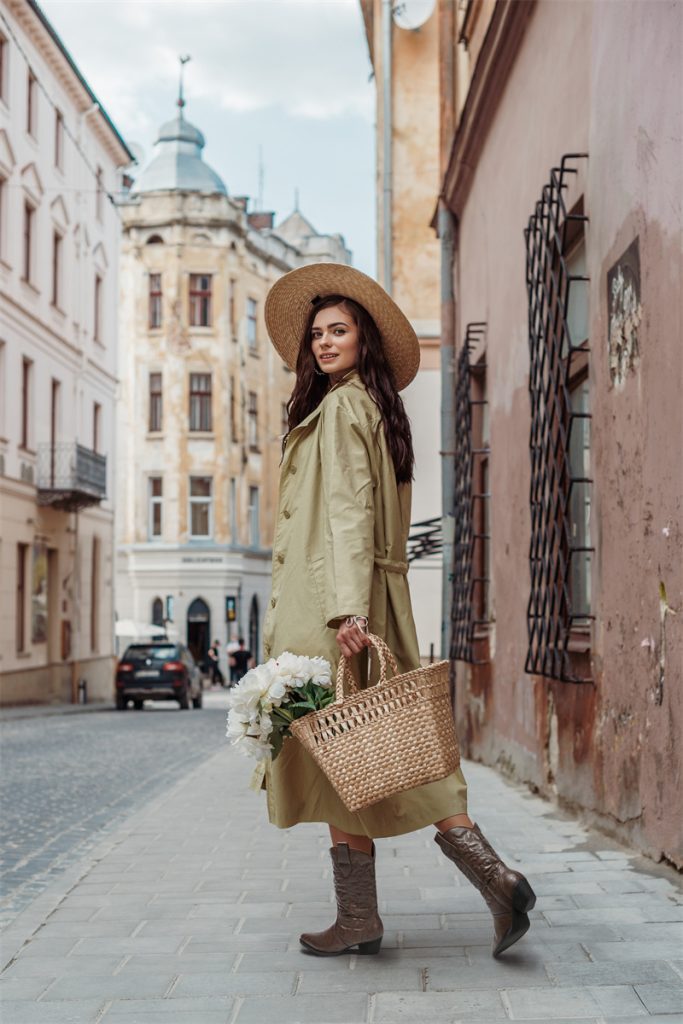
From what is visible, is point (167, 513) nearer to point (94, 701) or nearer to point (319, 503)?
point (94, 701)

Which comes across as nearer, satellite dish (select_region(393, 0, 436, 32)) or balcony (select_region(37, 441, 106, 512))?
satellite dish (select_region(393, 0, 436, 32))

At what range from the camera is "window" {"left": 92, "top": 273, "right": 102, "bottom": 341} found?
118 feet

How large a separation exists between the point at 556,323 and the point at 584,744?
2206 mm

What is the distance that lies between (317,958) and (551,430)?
13.1ft

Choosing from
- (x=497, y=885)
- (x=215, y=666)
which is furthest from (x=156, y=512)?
(x=497, y=885)

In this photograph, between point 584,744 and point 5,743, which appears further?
point 5,743

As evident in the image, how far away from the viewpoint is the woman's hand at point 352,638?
13.1 feet

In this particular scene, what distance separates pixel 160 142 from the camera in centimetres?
5256

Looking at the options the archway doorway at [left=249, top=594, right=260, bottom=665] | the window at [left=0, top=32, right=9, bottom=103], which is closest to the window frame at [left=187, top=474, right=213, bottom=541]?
the archway doorway at [left=249, top=594, right=260, bottom=665]

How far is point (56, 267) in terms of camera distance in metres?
32.6

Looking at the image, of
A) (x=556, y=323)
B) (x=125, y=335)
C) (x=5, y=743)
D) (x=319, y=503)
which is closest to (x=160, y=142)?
(x=125, y=335)

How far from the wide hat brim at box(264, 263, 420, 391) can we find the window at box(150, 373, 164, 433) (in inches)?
1739

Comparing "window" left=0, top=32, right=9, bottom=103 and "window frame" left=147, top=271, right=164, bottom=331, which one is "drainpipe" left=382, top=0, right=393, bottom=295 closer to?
"window" left=0, top=32, right=9, bottom=103

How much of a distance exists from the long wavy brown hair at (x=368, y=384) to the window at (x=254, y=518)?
4571cm
